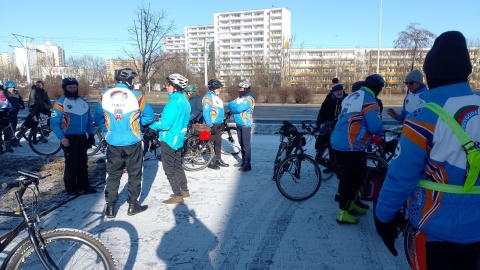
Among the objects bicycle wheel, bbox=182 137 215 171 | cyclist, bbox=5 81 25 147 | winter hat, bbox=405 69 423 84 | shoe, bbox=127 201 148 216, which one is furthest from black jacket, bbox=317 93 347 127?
cyclist, bbox=5 81 25 147

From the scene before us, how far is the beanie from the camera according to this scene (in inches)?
70.6

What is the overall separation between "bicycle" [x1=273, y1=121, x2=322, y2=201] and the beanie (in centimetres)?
350

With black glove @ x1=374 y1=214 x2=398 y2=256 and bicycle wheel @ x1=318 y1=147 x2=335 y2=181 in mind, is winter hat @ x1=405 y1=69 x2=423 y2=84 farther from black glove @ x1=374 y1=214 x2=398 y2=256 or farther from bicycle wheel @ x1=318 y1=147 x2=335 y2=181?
black glove @ x1=374 y1=214 x2=398 y2=256

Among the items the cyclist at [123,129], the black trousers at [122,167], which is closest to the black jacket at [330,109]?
the cyclist at [123,129]

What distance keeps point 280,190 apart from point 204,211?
1.27 m

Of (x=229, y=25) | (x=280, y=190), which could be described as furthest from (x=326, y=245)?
(x=229, y=25)

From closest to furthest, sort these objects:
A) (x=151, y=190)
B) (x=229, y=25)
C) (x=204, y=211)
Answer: (x=204, y=211), (x=151, y=190), (x=229, y=25)

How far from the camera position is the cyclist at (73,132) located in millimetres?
5176

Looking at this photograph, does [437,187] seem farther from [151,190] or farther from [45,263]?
[151,190]

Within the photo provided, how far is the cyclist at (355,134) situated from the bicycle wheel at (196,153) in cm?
348

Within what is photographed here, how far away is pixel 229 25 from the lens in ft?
374

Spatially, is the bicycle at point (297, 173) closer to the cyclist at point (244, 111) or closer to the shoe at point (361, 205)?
the shoe at point (361, 205)

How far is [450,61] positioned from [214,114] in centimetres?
568

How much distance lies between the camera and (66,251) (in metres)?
2.72
